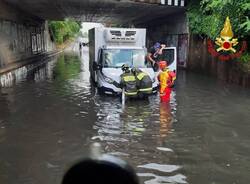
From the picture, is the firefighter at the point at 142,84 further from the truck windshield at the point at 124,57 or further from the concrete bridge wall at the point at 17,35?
the concrete bridge wall at the point at 17,35

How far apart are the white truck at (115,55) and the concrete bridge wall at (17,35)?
339 inches

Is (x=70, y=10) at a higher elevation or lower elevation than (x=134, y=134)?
higher

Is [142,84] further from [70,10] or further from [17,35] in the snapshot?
[70,10]

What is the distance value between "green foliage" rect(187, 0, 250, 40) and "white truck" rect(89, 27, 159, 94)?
12.8 ft

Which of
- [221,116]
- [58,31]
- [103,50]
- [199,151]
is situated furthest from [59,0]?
[58,31]

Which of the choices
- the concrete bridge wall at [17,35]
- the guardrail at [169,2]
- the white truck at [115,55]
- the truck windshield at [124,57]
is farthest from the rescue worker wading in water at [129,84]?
the concrete bridge wall at [17,35]

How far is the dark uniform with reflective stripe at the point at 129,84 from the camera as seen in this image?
1398cm

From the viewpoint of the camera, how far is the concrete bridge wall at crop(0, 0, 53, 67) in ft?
83.4

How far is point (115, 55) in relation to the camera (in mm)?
17250

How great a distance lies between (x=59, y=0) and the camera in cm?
2603

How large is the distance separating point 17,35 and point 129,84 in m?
19.0

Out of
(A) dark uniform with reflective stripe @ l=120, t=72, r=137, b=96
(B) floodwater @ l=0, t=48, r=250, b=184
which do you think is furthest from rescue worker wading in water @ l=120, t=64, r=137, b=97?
(B) floodwater @ l=0, t=48, r=250, b=184

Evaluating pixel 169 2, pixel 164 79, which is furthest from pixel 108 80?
pixel 169 2

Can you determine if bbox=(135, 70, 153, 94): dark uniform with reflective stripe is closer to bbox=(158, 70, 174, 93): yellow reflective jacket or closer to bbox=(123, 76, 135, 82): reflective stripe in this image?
bbox=(123, 76, 135, 82): reflective stripe
